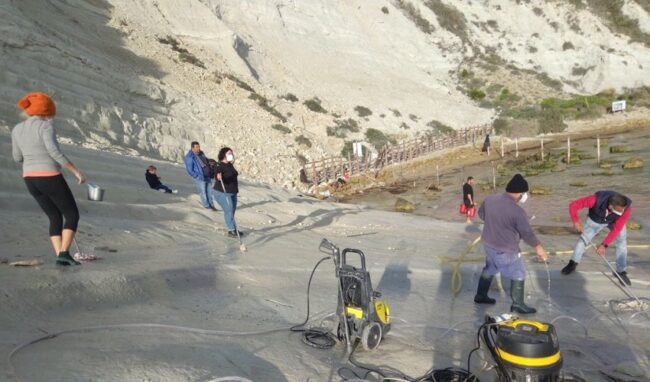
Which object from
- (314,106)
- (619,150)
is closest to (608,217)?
(619,150)

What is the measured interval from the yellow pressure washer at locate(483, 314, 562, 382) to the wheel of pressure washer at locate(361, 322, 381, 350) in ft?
3.59

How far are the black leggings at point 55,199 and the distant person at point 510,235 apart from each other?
4.33 meters

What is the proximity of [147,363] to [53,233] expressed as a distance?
88.6 inches

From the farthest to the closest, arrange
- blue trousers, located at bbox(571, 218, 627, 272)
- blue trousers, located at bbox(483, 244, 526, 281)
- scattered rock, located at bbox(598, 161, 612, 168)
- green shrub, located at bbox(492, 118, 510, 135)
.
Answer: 1. green shrub, located at bbox(492, 118, 510, 135)
2. scattered rock, located at bbox(598, 161, 612, 168)
3. blue trousers, located at bbox(571, 218, 627, 272)
4. blue trousers, located at bbox(483, 244, 526, 281)

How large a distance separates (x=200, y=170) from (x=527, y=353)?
Result: 28.4 ft

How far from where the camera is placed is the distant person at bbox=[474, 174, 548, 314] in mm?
5426

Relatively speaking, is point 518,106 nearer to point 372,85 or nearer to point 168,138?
point 372,85

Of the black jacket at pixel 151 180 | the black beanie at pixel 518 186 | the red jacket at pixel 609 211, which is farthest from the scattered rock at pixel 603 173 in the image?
the black beanie at pixel 518 186

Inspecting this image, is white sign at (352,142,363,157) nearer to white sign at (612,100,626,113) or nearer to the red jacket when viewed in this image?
the red jacket

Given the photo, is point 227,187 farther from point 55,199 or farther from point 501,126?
point 501,126

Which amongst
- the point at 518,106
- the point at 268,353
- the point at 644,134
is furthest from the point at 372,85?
the point at 268,353

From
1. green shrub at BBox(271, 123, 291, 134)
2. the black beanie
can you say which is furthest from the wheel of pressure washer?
green shrub at BBox(271, 123, 291, 134)

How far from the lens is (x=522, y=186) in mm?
5430

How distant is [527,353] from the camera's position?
3340 millimetres
